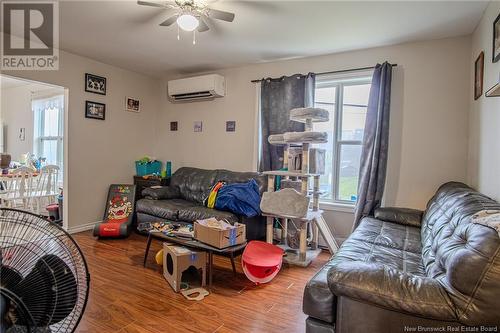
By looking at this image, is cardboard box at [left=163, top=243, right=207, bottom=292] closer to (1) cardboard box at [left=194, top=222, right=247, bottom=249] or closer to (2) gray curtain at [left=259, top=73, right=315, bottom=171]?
(1) cardboard box at [left=194, top=222, right=247, bottom=249]

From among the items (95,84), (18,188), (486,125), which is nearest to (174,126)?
(95,84)

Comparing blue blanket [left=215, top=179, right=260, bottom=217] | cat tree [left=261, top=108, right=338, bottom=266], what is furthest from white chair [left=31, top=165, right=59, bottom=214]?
cat tree [left=261, top=108, right=338, bottom=266]

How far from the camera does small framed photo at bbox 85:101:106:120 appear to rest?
159 inches

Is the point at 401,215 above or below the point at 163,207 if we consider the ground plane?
above

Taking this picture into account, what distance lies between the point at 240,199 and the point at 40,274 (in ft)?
8.17

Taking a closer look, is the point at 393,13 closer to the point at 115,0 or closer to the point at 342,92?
the point at 342,92

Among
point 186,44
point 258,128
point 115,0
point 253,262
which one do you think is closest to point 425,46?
point 258,128

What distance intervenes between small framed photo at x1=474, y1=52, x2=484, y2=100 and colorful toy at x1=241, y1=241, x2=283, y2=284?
7.51 ft

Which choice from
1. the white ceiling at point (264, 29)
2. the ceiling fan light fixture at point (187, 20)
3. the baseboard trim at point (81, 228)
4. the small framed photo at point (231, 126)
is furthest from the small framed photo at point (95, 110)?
the ceiling fan light fixture at point (187, 20)

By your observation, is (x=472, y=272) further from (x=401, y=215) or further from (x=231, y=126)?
(x=231, y=126)

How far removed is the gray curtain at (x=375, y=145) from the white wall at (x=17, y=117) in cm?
612

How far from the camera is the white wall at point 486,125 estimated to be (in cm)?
207

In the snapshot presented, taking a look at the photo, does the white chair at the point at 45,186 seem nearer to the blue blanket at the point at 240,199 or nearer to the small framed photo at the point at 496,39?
the blue blanket at the point at 240,199

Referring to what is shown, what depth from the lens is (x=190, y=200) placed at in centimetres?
414
